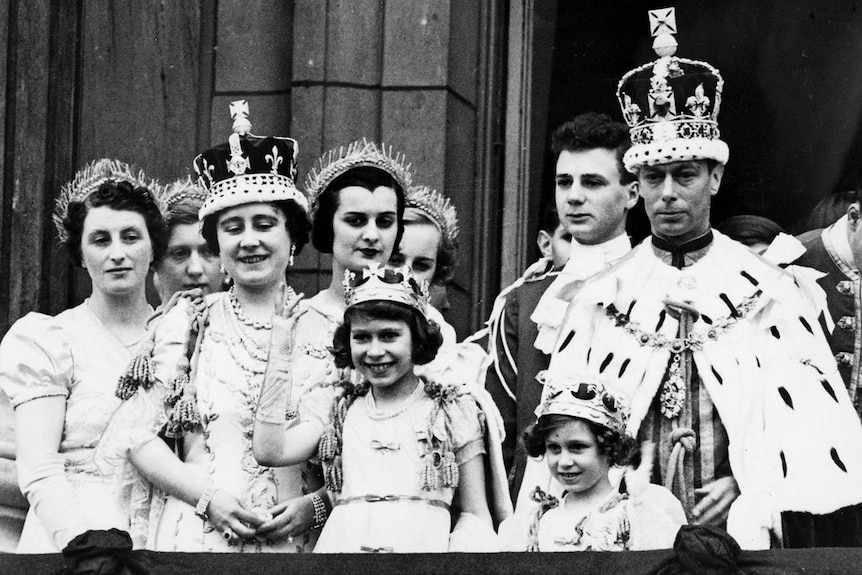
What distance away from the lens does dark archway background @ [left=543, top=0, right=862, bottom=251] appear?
9234 millimetres

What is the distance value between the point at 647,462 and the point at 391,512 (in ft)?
2.64

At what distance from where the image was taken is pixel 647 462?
714 cm

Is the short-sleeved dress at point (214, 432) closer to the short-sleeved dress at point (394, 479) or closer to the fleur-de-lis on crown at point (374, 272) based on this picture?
the short-sleeved dress at point (394, 479)

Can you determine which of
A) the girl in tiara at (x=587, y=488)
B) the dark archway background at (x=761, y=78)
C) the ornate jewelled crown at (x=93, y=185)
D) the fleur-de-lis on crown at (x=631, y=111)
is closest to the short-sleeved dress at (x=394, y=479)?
the girl in tiara at (x=587, y=488)

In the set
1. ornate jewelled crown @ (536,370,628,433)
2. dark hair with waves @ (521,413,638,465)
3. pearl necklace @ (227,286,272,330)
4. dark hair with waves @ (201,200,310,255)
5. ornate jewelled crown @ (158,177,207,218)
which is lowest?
dark hair with waves @ (521,413,638,465)

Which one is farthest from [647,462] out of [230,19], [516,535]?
[230,19]

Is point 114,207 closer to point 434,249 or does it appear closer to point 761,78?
point 434,249

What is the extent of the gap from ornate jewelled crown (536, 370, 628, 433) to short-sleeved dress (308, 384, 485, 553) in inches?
12.7

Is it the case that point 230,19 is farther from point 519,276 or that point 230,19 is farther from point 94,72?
point 519,276

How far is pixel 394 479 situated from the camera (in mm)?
7148

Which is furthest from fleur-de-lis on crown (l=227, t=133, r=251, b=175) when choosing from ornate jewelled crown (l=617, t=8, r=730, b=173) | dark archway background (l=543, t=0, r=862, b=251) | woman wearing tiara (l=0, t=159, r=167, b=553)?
dark archway background (l=543, t=0, r=862, b=251)

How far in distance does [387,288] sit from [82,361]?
1.19m

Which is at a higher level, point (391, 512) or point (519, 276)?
point (519, 276)

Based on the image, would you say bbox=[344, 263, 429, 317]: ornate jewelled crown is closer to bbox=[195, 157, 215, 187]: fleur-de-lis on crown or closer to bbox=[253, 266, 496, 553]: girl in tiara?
bbox=[253, 266, 496, 553]: girl in tiara
